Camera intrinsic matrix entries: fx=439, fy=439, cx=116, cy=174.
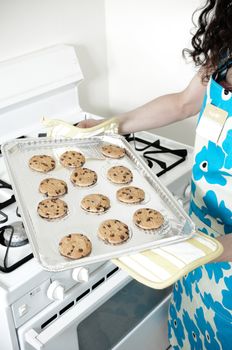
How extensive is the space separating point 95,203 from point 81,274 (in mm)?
142

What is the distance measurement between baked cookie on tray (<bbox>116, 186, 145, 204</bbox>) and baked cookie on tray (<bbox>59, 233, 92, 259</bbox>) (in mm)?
144

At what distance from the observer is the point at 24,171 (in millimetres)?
970

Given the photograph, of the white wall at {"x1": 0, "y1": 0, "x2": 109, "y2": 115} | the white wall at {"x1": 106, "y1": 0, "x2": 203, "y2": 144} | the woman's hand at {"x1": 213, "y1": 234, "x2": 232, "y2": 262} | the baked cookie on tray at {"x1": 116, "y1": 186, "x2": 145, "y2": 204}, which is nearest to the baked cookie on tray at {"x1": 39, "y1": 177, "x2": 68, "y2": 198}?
the baked cookie on tray at {"x1": 116, "y1": 186, "x2": 145, "y2": 204}

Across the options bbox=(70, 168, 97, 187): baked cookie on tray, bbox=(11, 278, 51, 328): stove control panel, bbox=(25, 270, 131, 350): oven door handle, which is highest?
bbox=(70, 168, 97, 187): baked cookie on tray

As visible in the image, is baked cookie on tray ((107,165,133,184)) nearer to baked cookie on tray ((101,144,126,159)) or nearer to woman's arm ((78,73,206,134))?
baked cookie on tray ((101,144,126,159))

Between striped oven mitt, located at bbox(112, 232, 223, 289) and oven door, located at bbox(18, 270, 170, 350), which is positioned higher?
striped oven mitt, located at bbox(112, 232, 223, 289)

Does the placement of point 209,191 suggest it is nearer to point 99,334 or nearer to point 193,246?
point 193,246

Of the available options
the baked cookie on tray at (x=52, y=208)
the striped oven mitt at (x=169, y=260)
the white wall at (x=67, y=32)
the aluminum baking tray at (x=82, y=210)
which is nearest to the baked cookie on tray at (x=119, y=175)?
the aluminum baking tray at (x=82, y=210)

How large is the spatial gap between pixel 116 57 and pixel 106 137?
1.79 feet

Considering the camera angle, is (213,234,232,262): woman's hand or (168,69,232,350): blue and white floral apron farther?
(168,69,232,350): blue and white floral apron

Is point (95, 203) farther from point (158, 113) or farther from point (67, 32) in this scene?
point (67, 32)

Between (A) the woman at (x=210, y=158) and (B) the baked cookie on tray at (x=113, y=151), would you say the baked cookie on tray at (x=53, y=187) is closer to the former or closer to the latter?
(B) the baked cookie on tray at (x=113, y=151)

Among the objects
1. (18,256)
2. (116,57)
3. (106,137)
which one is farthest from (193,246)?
(116,57)

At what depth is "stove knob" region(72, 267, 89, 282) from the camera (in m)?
0.86
